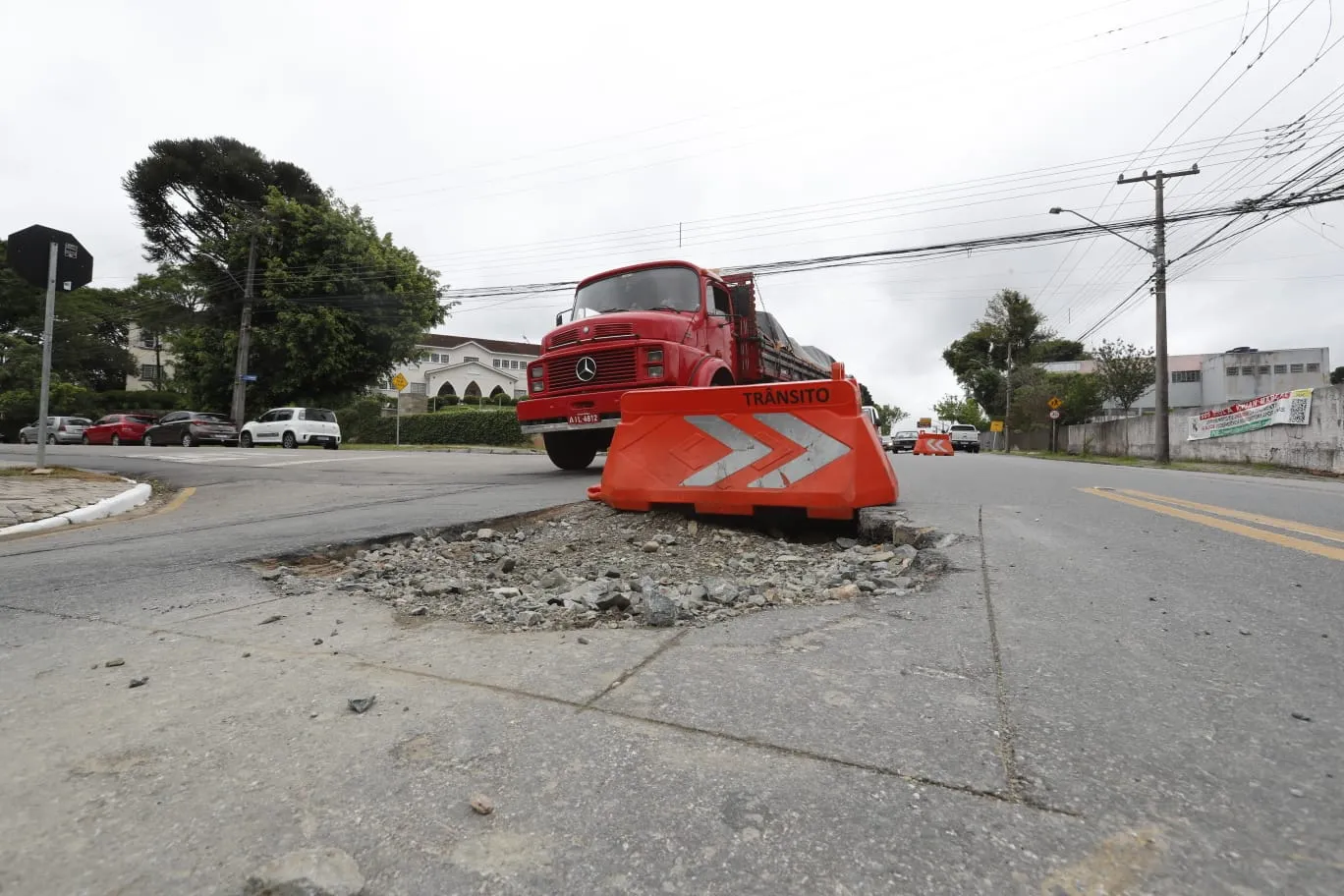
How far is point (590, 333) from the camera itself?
8422mm

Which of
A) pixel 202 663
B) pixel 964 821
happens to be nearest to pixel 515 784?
pixel 964 821

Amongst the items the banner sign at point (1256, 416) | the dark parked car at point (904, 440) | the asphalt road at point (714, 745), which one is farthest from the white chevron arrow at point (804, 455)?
the dark parked car at point (904, 440)

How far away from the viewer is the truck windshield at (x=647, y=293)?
892cm

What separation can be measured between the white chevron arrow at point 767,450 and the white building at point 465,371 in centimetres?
4560

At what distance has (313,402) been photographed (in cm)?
2931

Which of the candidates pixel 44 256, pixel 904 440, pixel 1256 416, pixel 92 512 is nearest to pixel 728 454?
pixel 92 512

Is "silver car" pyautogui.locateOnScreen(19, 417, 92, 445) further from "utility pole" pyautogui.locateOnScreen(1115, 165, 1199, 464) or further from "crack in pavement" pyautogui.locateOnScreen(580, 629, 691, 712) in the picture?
"utility pole" pyautogui.locateOnScreen(1115, 165, 1199, 464)

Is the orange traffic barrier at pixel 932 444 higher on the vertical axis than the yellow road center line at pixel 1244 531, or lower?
higher

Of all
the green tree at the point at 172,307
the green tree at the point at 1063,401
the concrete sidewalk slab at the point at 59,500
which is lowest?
the concrete sidewalk slab at the point at 59,500

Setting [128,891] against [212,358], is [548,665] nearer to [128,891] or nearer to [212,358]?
[128,891]

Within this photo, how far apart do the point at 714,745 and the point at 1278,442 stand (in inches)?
904

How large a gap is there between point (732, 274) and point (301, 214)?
2587 centimetres

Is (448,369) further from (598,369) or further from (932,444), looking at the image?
(598,369)

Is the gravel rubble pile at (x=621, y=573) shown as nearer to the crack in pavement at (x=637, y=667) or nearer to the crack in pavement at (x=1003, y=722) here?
the crack in pavement at (x=637, y=667)
